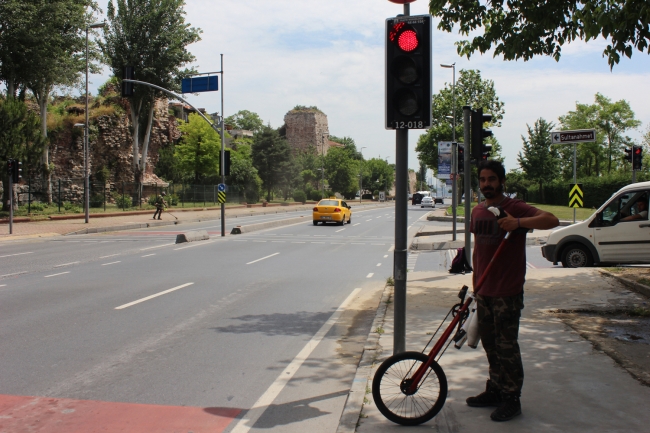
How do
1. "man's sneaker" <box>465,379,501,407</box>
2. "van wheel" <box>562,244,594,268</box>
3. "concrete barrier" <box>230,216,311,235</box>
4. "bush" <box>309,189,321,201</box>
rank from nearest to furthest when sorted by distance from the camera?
1. "man's sneaker" <box>465,379,501,407</box>
2. "van wheel" <box>562,244,594,268</box>
3. "concrete barrier" <box>230,216,311,235</box>
4. "bush" <box>309,189,321,201</box>

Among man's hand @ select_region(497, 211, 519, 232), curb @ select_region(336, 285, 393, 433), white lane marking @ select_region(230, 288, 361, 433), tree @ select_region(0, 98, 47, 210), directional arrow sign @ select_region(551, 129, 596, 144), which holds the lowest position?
white lane marking @ select_region(230, 288, 361, 433)

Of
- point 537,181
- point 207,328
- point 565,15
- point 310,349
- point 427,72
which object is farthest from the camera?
point 537,181

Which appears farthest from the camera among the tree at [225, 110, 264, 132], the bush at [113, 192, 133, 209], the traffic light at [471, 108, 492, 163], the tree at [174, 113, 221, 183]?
the tree at [225, 110, 264, 132]

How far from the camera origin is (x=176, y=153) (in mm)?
63281

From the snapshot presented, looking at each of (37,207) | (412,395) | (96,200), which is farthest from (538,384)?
(96,200)

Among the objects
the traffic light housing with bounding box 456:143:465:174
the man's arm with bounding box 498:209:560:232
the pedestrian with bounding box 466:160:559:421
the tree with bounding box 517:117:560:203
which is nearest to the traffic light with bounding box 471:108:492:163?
the pedestrian with bounding box 466:160:559:421

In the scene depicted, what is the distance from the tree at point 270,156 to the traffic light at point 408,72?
72.1 m

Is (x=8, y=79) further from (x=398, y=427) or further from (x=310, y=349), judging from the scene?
(x=398, y=427)

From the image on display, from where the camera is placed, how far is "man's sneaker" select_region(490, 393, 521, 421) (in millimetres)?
4262

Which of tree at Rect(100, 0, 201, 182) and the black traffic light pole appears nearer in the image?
the black traffic light pole

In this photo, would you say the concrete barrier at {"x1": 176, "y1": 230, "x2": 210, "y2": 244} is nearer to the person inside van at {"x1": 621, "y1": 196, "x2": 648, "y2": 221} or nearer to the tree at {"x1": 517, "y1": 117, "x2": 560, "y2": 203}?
the person inside van at {"x1": 621, "y1": 196, "x2": 648, "y2": 221}

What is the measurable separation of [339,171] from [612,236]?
93924 millimetres

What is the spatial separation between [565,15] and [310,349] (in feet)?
22.5

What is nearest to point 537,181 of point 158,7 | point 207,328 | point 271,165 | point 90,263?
point 271,165
